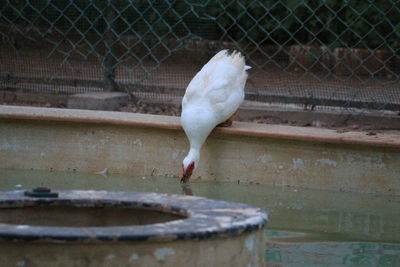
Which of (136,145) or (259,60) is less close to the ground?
(259,60)

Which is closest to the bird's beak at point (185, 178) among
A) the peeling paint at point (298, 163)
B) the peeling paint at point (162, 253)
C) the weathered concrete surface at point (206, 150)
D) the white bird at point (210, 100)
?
the white bird at point (210, 100)

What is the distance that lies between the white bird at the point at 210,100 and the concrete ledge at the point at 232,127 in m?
0.12

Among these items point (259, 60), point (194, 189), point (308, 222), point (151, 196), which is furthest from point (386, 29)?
point (151, 196)

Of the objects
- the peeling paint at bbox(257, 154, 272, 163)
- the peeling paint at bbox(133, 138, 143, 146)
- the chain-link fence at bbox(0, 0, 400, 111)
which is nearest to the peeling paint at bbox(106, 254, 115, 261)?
the peeling paint at bbox(257, 154, 272, 163)

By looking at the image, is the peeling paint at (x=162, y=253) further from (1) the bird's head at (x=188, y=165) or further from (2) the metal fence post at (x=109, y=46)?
(2) the metal fence post at (x=109, y=46)

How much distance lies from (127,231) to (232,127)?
304 centimetres

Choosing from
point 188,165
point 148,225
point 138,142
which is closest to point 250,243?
point 148,225

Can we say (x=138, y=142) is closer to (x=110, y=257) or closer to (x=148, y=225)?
(x=148, y=225)

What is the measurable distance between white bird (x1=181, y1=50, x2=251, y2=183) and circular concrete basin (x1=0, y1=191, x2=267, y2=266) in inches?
86.4

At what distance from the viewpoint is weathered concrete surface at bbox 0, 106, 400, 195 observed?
190 inches

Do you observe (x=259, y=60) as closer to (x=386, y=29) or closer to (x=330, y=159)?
(x=386, y=29)

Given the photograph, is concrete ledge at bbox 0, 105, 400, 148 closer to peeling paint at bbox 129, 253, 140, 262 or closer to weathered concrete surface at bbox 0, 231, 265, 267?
weathered concrete surface at bbox 0, 231, 265, 267

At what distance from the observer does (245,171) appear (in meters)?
5.05

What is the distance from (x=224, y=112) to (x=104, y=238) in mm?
3022
